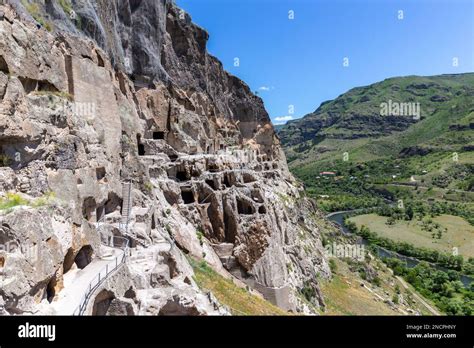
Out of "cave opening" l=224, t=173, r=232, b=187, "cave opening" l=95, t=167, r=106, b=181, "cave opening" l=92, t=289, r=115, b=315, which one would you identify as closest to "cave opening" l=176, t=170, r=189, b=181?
"cave opening" l=224, t=173, r=232, b=187

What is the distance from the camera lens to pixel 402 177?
189 metres

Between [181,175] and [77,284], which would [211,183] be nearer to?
[181,175]

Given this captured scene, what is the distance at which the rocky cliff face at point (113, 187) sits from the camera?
11938 millimetres

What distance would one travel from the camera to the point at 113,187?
22.4 meters

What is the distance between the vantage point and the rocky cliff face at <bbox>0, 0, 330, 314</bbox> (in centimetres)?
1194

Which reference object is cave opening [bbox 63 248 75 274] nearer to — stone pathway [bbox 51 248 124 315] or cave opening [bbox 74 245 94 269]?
stone pathway [bbox 51 248 124 315]

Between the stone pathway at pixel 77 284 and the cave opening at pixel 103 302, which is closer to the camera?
the stone pathway at pixel 77 284

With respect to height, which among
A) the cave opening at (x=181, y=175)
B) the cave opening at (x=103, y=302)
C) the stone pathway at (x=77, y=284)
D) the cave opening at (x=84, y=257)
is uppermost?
the cave opening at (x=181, y=175)

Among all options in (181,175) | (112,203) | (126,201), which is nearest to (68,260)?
(112,203)

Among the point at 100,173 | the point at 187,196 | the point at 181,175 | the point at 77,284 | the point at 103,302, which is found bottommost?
the point at 103,302

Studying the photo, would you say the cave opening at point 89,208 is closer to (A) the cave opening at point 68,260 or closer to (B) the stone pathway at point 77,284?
(B) the stone pathway at point 77,284

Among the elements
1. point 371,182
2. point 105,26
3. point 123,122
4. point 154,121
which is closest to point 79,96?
point 123,122

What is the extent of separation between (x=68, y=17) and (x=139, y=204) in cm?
1490

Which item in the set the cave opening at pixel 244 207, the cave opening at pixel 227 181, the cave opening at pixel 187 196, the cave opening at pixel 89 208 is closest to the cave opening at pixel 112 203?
the cave opening at pixel 89 208
